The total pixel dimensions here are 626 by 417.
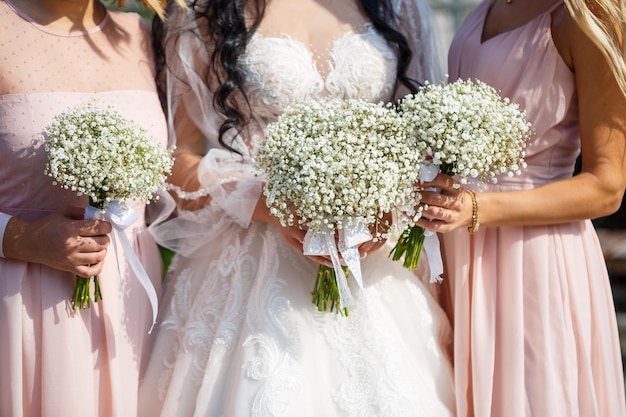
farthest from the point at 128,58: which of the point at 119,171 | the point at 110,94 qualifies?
the point at 119,171

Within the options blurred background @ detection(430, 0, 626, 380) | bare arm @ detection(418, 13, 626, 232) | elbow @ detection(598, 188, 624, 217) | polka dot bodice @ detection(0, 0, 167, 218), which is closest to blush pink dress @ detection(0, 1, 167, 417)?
polka dot bodice @ detection(0, 0, 167, 218)

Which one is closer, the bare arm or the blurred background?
the bare arm

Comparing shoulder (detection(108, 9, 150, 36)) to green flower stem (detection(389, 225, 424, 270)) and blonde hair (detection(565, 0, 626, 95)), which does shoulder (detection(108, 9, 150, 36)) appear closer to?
green flower stem (detection(389, 225, 424, 270))

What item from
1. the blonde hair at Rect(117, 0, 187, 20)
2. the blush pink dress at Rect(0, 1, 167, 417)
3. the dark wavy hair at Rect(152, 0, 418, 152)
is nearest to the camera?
the blush pink dress at Rect(0, 1, 167, 417)

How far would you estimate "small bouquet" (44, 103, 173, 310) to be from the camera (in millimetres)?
2869

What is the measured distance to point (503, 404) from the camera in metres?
3.18

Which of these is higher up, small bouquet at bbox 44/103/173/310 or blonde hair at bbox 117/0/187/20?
blonde hair at bbox 117/0/187/20

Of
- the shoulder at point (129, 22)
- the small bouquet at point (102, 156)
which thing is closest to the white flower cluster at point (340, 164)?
the small bouquet at point (102, 156)

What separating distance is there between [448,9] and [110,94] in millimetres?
6452

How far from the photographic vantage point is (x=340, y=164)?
2.81 m

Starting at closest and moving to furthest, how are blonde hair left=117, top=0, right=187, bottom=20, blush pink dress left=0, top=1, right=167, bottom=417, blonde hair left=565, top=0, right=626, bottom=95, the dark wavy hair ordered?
blonde hair left=565, top=0, right=626, bottom=95 < blush pink dress left=0, top=1, right=167, bottom=417 < blonde hair left=117, top=0, right=187, bottom=20 < the dark wavy hair

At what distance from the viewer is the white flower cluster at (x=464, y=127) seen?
2.83 m

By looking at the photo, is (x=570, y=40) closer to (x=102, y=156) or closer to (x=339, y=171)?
(x=339, y=171)

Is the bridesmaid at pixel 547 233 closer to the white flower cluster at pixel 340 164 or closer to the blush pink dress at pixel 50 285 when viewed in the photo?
the white flower cluster at pixel 340 164
